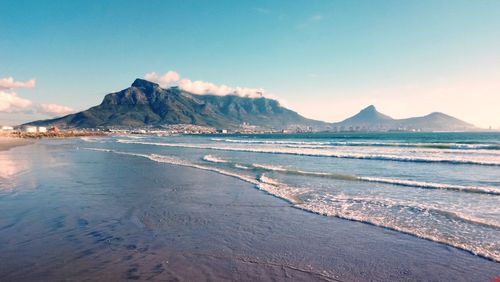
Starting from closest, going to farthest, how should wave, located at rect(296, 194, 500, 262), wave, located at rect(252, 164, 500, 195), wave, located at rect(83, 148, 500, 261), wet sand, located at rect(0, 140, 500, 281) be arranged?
wet sand, located at rect(0, 140, 500, 281) → wave, located at rect(296, 194, 500, 262) → wave, located at rect(83, 148, 500, 261) → wave, located at rect(252, 164, 500, 195)

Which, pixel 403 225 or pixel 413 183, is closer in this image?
pixel 403 225

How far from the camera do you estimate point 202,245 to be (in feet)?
26.5

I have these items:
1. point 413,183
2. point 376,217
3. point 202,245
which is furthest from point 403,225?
point 413,183

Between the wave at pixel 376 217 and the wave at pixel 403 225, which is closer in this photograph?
the wave at pixel 403 225

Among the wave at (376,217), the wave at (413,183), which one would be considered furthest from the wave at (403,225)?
the wave at (413,183)

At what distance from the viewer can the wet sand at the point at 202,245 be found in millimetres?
6410

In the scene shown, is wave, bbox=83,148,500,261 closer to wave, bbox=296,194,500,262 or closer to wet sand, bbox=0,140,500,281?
wave, bbox=296,194,500,262

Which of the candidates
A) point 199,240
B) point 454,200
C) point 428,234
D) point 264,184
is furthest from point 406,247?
point 264,184

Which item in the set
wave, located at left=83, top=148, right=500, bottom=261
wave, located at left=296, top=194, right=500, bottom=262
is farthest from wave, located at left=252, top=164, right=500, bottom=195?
wave, located at left=296, top=194, right=500, bottom=262

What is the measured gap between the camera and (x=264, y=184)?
1697 centimetres

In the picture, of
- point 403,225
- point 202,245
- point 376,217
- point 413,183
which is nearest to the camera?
point 202,245

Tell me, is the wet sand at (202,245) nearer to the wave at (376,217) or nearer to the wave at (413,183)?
the wave at (376,217)

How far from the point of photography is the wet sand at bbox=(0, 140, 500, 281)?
6410 millimetres

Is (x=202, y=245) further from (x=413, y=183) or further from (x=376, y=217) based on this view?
(x=413, y=183)
